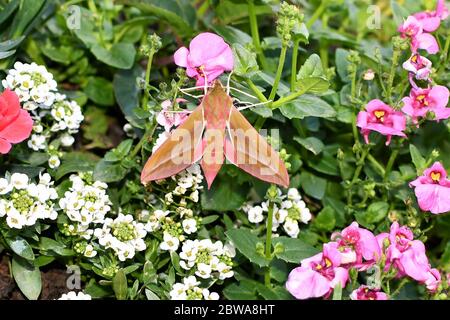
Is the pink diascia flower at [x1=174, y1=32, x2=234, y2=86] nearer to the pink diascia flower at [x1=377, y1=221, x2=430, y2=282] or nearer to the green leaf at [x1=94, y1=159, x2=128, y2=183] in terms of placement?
the green leaf at [x1=94, y1=159, x2=128, y2=183]

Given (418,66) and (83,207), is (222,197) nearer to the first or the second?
(83,207)

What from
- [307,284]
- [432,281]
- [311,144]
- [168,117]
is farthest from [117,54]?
[432,281]

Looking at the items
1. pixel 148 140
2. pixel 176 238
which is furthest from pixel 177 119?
pixel 176 238

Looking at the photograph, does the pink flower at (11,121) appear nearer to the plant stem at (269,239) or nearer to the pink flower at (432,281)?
the plant stem at (269,239)

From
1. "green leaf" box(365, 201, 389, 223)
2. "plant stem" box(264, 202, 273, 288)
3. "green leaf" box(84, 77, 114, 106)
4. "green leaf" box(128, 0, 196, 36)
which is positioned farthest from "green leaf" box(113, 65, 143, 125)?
"green leaf" box(365, 201, 389, 223)

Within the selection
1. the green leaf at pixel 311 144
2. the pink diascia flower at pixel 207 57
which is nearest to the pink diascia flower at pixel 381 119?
the green leaf at pixel 311 144

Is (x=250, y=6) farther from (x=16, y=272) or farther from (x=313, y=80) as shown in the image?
(x=16, y=272)
